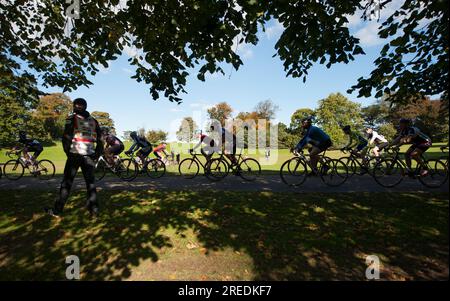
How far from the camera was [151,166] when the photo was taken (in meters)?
11.6

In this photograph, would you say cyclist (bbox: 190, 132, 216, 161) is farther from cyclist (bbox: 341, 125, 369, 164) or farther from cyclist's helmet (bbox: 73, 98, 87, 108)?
cyclist (bbox: 341, 125, 369, 164)

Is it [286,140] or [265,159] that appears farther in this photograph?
[286,140]

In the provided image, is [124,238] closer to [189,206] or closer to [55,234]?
[55,234]

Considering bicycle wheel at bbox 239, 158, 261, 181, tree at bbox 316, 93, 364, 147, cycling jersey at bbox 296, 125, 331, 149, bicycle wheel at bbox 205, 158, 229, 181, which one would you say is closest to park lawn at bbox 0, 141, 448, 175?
bicycle wheel at bbox 239, 158, 261, 181

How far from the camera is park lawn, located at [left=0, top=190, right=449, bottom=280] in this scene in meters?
3.51

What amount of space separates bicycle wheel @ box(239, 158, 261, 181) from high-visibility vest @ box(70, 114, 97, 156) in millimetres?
5919

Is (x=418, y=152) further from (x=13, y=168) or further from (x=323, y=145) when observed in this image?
(x=13, y=168)

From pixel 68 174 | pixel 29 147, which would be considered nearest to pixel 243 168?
pixel 68 174

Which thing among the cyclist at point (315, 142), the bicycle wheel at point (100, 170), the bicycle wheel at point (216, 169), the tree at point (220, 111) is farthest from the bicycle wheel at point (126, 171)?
the tree at point (220, 111)

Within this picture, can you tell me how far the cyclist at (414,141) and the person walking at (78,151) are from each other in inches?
365

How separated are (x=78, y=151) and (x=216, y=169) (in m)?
5.63

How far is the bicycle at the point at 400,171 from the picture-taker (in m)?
7.97

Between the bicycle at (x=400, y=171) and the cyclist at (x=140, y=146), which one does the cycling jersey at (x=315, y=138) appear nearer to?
the bicycle at (x=400, y=171)
